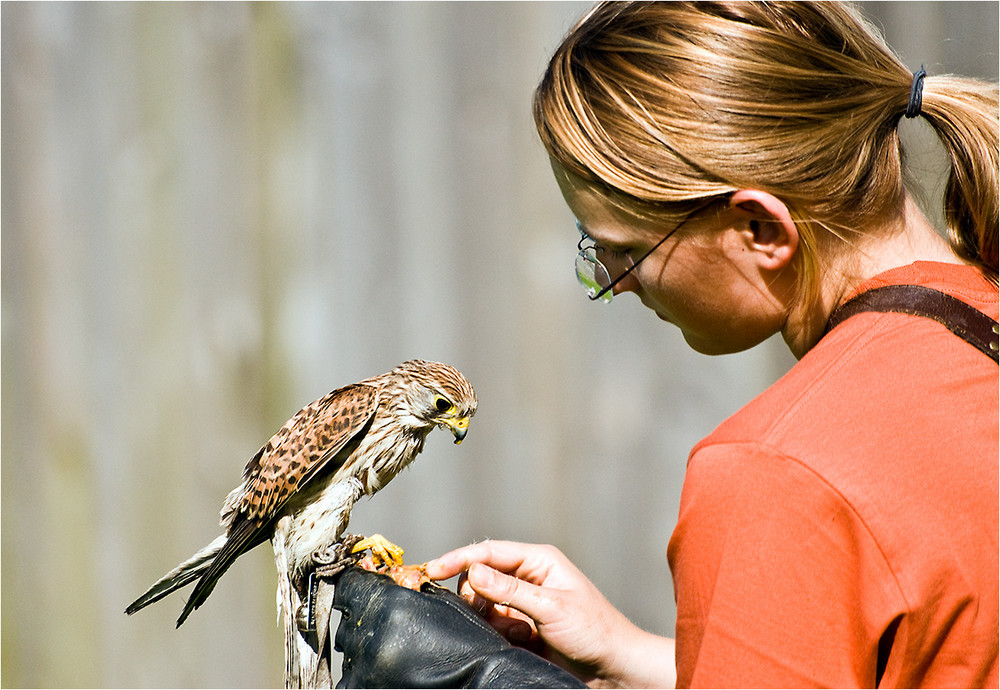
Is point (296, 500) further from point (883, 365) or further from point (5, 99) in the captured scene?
point (5, 99)

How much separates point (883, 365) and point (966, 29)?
261cm

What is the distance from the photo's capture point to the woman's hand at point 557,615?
169 centimetres

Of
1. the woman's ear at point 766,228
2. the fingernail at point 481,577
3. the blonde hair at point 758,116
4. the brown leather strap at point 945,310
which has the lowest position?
the fingernail at point 481,577

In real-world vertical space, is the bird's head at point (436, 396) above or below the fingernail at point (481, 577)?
above

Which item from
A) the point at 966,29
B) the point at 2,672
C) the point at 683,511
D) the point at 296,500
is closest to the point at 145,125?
the point at 296,500

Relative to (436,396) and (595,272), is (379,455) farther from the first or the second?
(595,272)

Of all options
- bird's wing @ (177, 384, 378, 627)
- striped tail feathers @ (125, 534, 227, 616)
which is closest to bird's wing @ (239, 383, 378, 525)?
bird's wing @ (177, 384, 378, 627)

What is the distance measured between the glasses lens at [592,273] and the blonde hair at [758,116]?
0.22 meters

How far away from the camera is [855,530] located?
3.35 feet

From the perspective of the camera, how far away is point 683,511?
113 cm

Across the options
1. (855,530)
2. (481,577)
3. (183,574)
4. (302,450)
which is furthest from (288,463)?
(855,530)

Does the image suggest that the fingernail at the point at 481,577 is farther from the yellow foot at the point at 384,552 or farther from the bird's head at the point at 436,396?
the bird's head at the point at 436,396

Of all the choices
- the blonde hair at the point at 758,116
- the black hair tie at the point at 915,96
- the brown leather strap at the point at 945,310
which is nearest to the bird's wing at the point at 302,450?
the blonde hair at the point at 758,116

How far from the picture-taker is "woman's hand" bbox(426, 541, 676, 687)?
1.69m
